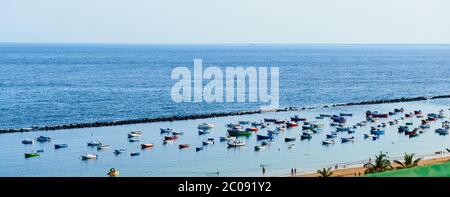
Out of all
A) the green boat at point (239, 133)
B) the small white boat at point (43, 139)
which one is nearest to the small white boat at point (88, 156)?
the small white boat at point (43, 139)

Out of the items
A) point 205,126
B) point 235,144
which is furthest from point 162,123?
point 235,144

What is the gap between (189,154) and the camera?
44000 millimetres

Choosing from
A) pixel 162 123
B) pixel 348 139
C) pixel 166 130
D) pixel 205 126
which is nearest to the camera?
pixel 348 139

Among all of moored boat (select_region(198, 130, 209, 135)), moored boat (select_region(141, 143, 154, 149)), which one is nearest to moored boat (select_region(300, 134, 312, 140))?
moored boat (select_region(198, 130, 209, 135))

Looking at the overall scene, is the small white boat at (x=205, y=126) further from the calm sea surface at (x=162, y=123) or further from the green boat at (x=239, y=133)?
the green boat at (x=239, y=133)

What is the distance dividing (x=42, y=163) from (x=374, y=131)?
2810 cm

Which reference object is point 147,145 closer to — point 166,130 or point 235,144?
point 166,130

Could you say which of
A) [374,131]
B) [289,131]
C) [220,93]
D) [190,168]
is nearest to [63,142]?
[190,168]

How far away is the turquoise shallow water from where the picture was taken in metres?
37.7

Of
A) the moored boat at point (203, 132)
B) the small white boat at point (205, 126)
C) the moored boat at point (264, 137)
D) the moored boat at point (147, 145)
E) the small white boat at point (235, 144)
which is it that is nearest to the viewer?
the moored boat at point (147, 145)

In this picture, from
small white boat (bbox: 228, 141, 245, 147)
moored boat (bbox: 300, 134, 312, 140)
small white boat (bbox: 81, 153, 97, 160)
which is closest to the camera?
small white boat (bbox: 81, 153, 97, 160)

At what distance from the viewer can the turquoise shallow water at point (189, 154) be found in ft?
124

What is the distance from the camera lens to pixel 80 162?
40719mm

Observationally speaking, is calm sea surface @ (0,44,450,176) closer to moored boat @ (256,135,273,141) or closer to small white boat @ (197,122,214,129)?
moored boat @ (256,135,273,141)
